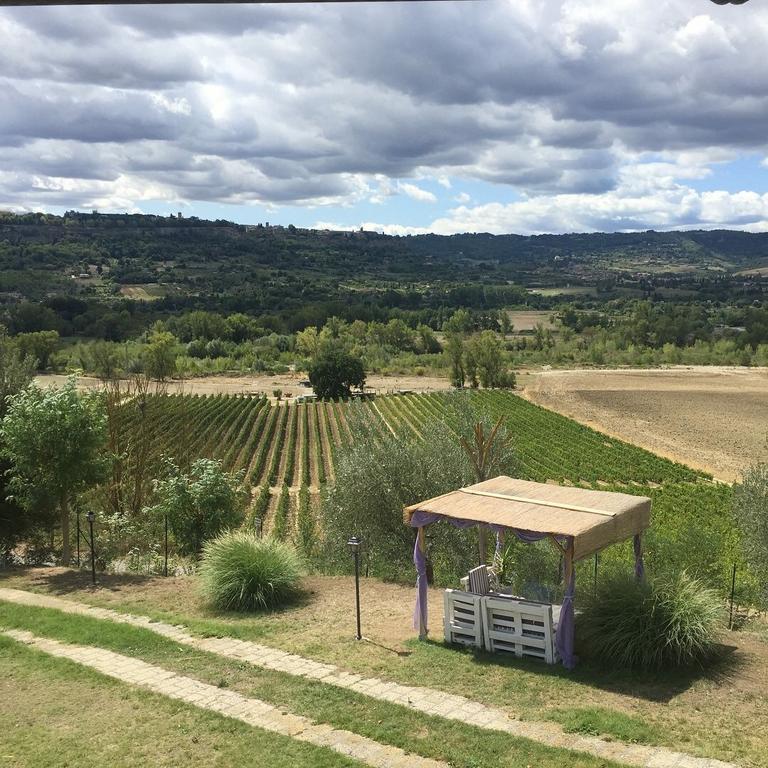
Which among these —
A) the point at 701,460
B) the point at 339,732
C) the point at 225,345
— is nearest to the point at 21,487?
the point at 339,732

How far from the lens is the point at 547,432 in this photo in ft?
211

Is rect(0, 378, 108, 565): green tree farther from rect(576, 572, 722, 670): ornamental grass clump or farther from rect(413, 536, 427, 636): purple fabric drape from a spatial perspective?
rect(576, 572, 722, 670): ornamental grass clump

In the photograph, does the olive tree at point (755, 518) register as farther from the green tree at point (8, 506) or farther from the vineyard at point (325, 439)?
the green tree at point (8, 506)

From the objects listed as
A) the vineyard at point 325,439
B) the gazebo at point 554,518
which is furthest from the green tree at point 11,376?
the gazebo at point 554,518

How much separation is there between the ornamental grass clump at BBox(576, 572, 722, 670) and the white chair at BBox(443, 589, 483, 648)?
1.45 meters

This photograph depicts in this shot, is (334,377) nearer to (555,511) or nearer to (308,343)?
(308,343)

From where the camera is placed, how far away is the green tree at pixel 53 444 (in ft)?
57.0

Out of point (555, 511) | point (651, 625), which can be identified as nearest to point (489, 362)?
point (555, 511)

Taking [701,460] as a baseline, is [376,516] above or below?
above

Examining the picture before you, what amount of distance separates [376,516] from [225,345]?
120421 millimetres

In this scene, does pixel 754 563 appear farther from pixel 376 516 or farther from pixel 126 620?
pixel 126 620

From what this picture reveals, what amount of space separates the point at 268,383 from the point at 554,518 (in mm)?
101398

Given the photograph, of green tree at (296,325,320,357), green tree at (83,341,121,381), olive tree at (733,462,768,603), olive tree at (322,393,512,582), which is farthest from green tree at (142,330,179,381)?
olive tree at (733,462,768,603)

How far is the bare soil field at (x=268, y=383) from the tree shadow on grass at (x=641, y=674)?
278ft
